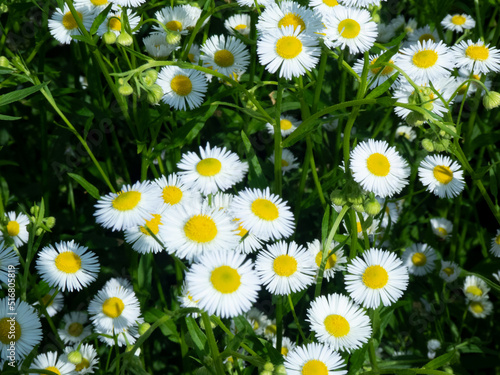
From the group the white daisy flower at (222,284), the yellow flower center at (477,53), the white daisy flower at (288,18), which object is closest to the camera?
the white daisy flower at (222,284)

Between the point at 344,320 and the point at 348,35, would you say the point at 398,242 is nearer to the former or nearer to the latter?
the point at 344,320

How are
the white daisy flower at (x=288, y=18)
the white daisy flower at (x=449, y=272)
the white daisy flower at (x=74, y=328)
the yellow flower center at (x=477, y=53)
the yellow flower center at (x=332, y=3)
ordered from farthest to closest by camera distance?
1. the white daisy flower at (x=449, y=272)
2. the yellow flower center at (x=477, y=53)
3. the white daisy flower at (x=74, y=328)
4. the yellow flower center at (x=332, y=3)
5. the white daisy flower at (x=288, y=18)

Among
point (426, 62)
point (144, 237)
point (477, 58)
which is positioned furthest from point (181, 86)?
point (477, 58)

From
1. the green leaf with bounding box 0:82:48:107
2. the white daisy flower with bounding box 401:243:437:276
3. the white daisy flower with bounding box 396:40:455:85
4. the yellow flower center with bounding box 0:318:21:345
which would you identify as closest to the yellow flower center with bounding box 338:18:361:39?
the white daisy flower with bounding box 396:40:455:85

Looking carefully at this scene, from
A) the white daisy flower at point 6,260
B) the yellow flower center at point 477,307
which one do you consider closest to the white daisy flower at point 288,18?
the white daisy flower at point 6,260

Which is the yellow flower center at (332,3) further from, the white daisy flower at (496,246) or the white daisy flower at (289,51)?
the white daisy flower at (496,246)

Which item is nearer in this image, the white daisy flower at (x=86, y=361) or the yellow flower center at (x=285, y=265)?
the yellow flower center at (x=285, y=265)
